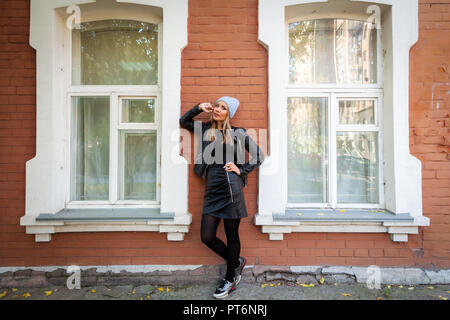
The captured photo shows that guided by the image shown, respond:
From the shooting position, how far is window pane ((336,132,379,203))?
2926 mm

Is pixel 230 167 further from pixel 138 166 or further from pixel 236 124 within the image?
pixel 138 166

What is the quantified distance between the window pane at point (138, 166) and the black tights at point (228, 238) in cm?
91

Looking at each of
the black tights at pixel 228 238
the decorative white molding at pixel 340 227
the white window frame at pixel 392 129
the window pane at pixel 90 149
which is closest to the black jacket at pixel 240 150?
the white window frame at pixel 392 129

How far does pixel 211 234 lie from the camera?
2424 millimetres

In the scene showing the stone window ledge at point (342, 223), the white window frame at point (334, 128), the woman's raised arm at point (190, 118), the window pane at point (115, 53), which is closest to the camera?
the woman's raised arm at point (190, 118)

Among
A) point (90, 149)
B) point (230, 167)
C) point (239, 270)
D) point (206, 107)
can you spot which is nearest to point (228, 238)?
point (239, 270)

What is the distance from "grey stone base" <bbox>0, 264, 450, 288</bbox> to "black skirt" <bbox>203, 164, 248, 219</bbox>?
75cm

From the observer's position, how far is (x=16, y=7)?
107 inches

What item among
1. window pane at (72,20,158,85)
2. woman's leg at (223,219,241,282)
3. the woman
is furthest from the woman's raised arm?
woman's leg at (223,219,241,282)

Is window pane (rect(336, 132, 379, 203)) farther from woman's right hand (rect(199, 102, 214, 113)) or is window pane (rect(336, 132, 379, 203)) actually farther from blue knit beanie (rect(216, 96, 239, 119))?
woman's right hand (rect(199, 102, 214, 113))

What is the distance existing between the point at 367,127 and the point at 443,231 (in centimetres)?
143

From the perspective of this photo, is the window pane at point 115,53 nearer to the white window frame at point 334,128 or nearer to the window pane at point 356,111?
the white window frame at point 334,128

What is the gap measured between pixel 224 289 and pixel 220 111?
5.99ft

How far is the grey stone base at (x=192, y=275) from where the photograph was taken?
2.67m
